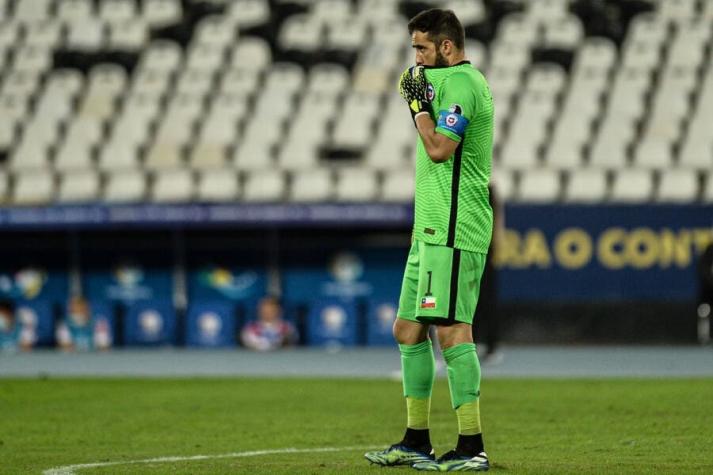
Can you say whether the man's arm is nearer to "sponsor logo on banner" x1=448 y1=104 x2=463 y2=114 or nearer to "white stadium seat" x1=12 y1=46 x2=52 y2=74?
"sponsor logo on banner" x1=448 y1=104 x2=463 y2=114

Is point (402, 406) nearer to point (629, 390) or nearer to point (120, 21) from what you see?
point (629, 390)

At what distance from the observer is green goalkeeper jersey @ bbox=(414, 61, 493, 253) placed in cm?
668

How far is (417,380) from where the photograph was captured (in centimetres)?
697

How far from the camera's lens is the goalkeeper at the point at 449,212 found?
6.62 metres

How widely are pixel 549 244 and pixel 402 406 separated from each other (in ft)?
35.7

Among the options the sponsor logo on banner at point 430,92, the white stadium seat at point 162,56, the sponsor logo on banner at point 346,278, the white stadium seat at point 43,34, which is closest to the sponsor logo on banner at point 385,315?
the sponsor logo on banner at point 346,278

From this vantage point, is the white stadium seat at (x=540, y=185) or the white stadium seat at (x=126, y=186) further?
the white stadium seat at (x=126, y=186)

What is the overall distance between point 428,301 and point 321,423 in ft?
13.1

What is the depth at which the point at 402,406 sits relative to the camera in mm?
12188

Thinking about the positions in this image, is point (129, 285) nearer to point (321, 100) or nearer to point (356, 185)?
point (356, 185)

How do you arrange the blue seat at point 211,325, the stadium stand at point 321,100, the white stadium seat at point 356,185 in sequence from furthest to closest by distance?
the blue seat at point 211,325 → the stadium stand at point 321,100 → the white stadium seat at point 356,185

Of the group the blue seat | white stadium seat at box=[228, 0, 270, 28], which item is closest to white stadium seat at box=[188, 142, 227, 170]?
the blue seat

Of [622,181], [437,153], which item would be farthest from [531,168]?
[437,153]

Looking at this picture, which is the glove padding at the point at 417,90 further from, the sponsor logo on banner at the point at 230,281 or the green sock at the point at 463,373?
the sponsor logo on banner at the point at 230,281
